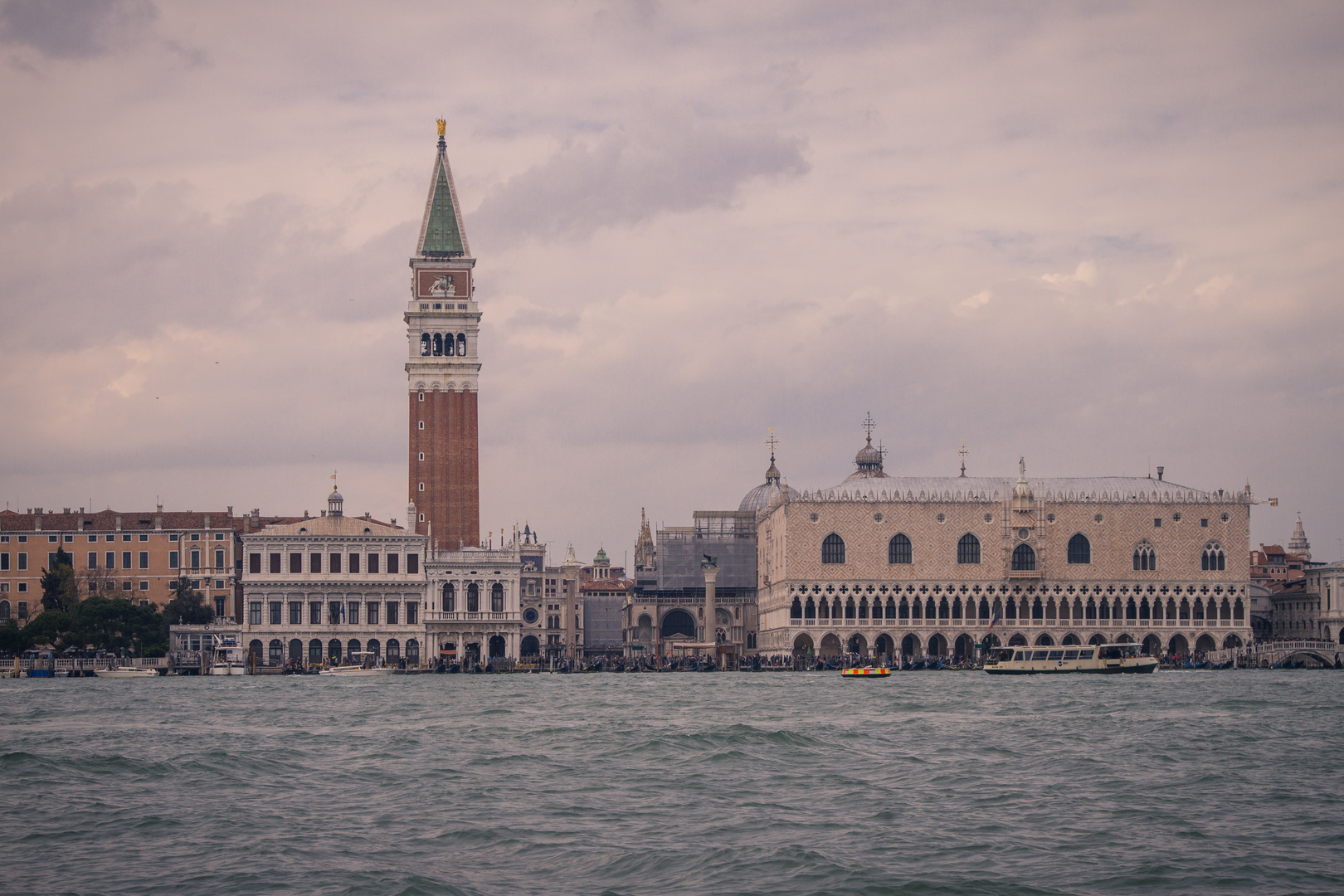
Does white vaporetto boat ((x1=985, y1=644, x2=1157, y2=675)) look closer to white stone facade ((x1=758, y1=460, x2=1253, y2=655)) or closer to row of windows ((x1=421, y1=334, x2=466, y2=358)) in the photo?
white stone facade ((x1=758, y1=460, x2=1253, y2=655))

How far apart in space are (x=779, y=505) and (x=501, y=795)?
259 ft

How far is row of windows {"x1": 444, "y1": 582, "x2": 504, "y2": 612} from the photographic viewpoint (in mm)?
100688

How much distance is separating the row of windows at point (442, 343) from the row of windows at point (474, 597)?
1473cm

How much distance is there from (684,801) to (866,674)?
50.7 m

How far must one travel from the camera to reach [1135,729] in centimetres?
3931

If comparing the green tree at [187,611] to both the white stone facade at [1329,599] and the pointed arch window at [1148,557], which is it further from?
the white stone facade at [1329,599]

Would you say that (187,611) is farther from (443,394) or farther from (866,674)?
(866,674)

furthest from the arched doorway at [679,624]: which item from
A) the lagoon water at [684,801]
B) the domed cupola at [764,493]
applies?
the lagoon water at [684,801]

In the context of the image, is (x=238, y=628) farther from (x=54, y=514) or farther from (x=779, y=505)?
(x=779, y=505)

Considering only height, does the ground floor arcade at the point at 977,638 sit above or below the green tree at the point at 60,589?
below

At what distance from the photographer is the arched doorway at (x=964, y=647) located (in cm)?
10050

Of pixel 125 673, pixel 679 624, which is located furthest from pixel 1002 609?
pixel 125 673

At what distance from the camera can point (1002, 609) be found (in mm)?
99625

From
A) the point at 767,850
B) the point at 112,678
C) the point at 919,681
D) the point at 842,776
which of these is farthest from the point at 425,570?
the point at 767,850
